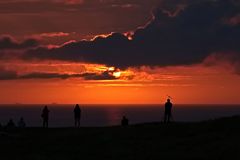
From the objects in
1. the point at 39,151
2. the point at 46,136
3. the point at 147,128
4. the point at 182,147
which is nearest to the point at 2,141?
the point at 46,136

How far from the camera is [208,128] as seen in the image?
49.5 meters

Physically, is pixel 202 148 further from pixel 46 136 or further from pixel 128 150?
pixel 46 136

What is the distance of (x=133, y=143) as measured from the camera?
153 ft

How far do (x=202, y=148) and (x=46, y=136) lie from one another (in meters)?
15.7

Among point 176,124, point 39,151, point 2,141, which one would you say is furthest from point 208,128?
point 2,141

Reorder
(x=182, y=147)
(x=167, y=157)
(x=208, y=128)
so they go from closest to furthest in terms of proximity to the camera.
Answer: (x=167, y=157)
(x=182, y=147)
(x=208, y=128)

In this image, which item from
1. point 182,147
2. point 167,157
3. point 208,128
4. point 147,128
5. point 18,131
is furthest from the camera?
point 18,131

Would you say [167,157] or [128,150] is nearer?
[167,157]

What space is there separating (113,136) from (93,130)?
183 inches

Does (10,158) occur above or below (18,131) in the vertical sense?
below

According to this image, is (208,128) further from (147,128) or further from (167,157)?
(167,157)

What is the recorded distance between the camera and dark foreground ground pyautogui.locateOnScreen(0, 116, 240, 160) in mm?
41694

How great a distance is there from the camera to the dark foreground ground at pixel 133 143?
41.7 m

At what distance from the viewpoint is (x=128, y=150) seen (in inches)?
1727
